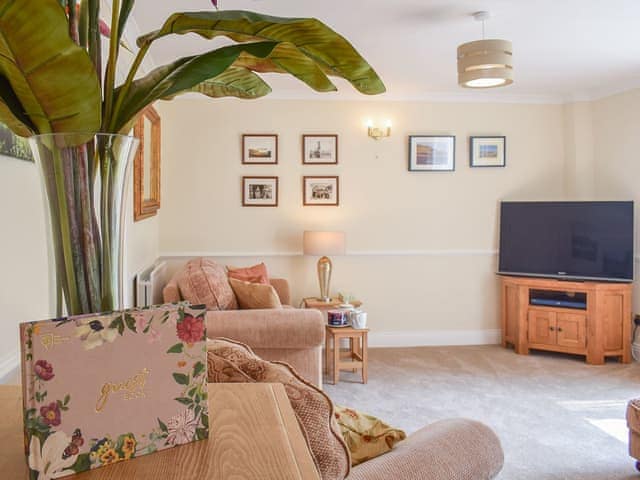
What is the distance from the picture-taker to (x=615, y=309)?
15.8ft

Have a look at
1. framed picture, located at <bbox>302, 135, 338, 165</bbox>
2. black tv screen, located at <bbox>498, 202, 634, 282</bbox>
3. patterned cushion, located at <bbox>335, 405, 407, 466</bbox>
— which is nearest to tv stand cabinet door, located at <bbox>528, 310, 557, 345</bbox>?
black tv screen, located at <bbox>498, 202, 634, 282</bbox>

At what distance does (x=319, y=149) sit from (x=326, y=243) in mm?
962

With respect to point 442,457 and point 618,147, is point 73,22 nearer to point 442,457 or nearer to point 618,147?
point 442,457

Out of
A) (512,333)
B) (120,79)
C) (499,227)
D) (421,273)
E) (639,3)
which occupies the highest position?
(639,3)

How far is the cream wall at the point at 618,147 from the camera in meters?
4.92

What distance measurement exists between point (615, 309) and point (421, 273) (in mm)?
1697

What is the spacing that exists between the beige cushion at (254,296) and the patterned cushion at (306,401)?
2.36m

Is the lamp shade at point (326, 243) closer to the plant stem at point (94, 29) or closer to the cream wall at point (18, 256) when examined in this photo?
the cream wall at point (18, 256)

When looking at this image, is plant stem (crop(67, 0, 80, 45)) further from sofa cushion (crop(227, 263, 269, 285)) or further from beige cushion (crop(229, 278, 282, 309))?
sofa cushion (crop(227, 263, 269, 285))

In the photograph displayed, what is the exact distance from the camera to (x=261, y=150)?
5.23 meters

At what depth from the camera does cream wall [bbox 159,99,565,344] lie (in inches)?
204

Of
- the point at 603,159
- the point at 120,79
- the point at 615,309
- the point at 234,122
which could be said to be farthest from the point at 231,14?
the point at 603,159

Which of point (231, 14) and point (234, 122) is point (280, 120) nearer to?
point (234, 122)

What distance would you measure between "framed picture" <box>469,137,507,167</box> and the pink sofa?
2.84 meters
